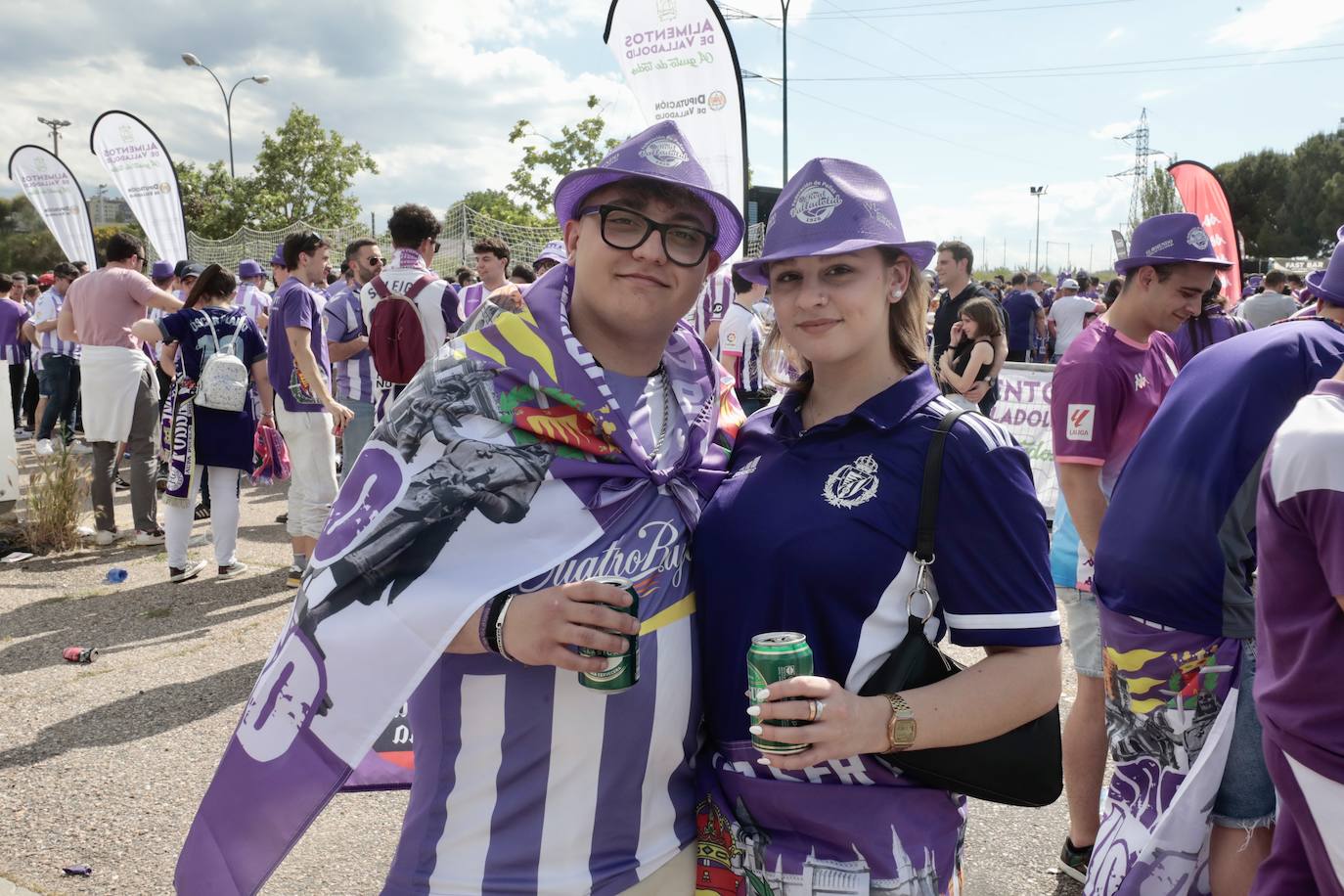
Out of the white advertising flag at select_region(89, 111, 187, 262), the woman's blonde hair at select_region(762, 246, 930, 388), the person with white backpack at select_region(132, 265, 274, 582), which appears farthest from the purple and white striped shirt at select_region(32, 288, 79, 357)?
the woman's blonde hair at select_region(762, 246, 930, 388)

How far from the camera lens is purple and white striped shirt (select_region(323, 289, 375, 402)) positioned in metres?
6.77

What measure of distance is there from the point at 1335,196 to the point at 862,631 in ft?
183

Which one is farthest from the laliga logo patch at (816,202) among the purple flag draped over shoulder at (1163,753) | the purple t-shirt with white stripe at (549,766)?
the purple flag draped over shoulder at (1163,753)

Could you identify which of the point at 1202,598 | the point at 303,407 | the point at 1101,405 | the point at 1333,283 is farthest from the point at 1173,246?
the point at 303,407

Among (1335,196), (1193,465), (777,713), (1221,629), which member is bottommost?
(1221,629)

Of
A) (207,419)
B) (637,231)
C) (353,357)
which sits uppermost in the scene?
(637,231)

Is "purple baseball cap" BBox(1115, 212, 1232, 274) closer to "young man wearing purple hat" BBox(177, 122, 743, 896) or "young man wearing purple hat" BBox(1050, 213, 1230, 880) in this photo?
"young man wearing purple hat" BBox(1050, 213, 1230, 880)

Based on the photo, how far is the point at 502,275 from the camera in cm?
812

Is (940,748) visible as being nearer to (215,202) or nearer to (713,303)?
(713,303)

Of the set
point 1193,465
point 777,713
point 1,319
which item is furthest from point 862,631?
point 1,319

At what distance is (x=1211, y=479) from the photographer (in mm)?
2209

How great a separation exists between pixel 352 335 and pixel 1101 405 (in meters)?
5.35

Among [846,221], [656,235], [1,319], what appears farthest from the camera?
[1,319]

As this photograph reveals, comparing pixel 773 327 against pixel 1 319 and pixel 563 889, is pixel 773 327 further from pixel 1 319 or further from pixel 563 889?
pixel 1 319
